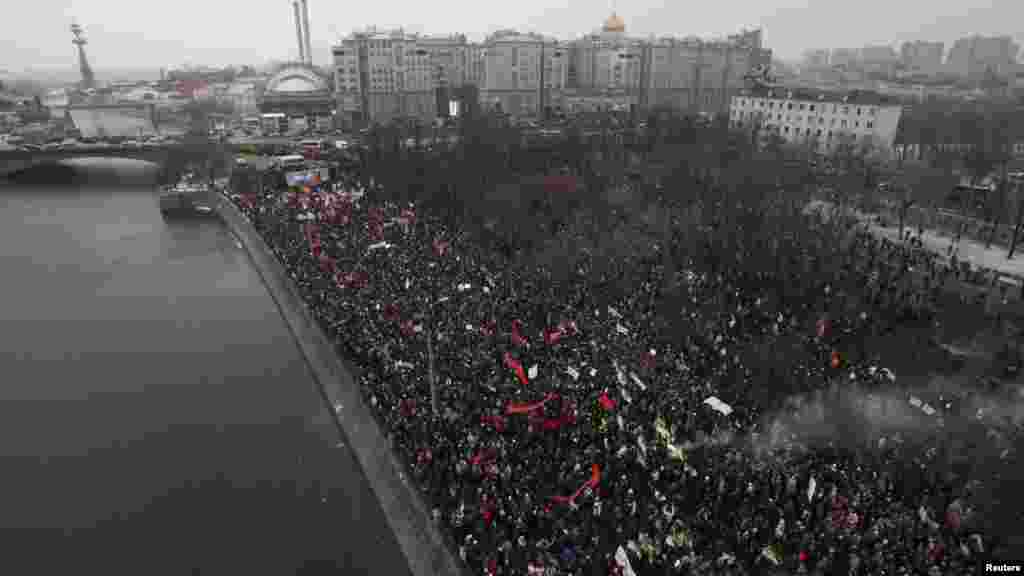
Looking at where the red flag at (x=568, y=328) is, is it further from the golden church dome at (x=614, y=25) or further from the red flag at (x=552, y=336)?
the golden church dome at (x=614, y=25)

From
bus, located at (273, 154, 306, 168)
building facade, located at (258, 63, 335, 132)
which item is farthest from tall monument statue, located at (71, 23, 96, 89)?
bus, located at (273, 154, 306, 168)

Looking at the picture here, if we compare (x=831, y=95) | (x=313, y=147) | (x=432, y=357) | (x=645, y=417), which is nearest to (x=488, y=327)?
(x=432, y=357)

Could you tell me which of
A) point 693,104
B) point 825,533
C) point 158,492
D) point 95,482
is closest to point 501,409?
point 825,533

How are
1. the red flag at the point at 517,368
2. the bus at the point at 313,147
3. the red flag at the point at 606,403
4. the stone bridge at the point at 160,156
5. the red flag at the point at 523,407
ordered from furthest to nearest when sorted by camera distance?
the stone bridge at the point at 160,156 → the bus at the point at 313,147 → the red flag at the point at 517,368 → the red flag at the point at 523,407 → the red flag at the point at 606,403

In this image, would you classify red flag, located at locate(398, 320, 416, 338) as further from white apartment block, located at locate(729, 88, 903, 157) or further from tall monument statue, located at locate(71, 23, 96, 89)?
tall monument statue, located at locate(71, 23, 96, 89)

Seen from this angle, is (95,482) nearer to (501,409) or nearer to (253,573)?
(253,573)

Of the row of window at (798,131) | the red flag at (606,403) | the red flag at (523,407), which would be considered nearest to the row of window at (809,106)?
the row of window at (798,131)

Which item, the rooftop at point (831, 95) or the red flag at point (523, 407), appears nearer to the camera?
the red flag at point (523, 407)
